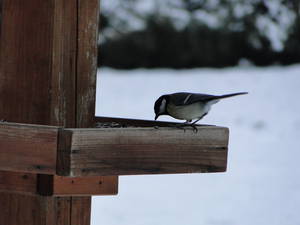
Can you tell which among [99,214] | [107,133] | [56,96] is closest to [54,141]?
[107,133]

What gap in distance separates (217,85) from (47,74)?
29.1 ft

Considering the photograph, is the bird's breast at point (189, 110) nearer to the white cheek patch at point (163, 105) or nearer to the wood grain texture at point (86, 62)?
the white cheek patch at point (163, 105)

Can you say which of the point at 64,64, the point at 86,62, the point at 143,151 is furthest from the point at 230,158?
the point at 143,151

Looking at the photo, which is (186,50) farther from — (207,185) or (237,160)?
(207,185)

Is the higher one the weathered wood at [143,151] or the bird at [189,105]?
the bird at [189,105]

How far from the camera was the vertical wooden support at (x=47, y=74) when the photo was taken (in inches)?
125

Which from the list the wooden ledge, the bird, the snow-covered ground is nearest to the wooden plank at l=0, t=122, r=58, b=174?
the wooden ledge

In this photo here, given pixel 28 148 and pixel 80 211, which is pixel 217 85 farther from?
pixel 28 148

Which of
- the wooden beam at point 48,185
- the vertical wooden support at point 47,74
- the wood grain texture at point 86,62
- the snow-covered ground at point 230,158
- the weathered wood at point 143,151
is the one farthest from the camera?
the snow-covered ground at point 230,158

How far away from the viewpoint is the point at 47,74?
125 inches

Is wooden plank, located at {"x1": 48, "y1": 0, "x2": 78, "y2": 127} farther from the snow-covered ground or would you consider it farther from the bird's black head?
the snow-covered ground

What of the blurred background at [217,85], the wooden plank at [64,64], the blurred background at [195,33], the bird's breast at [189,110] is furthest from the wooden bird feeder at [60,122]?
the blurred background at [195,33]

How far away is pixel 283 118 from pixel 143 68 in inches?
158

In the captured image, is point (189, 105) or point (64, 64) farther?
point (189, 105)
